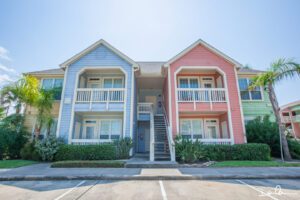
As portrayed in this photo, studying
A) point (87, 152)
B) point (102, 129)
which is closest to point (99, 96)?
point (102, 129)

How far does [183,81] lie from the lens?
13.9m

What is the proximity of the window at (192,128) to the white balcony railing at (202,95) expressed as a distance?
2.58 meters

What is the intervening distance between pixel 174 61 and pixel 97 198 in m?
10.6

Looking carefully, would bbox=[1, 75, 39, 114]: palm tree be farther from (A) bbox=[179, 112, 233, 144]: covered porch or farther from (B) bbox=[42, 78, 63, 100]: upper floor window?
(A) bbox=[179, 112, 233, 144]: covered porch

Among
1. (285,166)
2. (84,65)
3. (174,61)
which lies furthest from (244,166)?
(84,65)

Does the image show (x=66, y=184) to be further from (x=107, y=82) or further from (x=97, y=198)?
(x=107, y=82)

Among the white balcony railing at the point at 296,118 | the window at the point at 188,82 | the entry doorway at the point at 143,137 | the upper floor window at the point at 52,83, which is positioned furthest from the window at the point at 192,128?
the white balcony railing at the point at 296,118

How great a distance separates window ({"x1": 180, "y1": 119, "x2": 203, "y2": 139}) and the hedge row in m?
3.14

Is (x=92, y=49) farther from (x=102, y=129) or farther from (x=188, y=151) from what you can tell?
(x=188, y=151)

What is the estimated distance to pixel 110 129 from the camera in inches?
510

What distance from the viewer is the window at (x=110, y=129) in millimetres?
12823

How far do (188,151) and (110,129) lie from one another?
23.2 feet

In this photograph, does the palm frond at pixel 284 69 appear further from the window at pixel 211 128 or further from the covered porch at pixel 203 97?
the window at pixel 211 128

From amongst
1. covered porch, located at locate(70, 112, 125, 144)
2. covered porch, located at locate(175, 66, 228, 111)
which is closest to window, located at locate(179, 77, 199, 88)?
covered porch, located at locate(175, 66, 228, 111)
